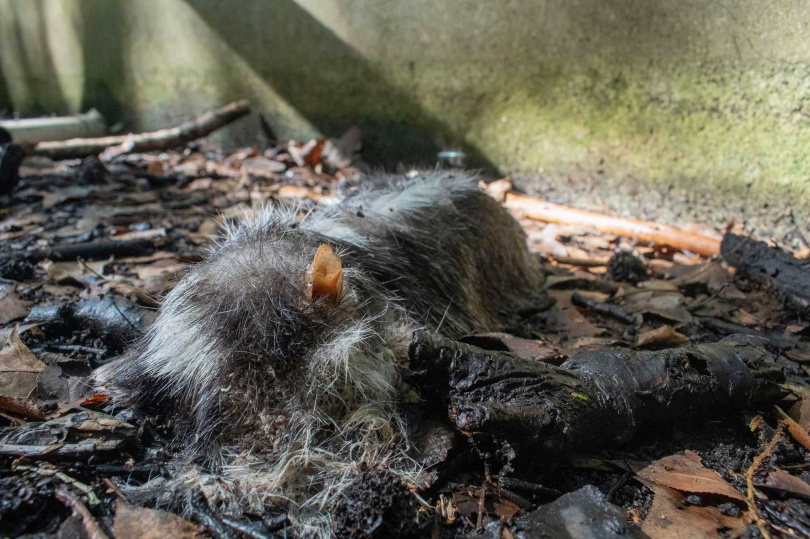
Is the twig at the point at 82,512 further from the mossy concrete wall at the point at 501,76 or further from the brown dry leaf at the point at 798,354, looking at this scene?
the mossy concrete wall at the point at 501,76

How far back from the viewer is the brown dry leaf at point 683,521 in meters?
1.68

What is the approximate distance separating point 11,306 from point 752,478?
11.2ft

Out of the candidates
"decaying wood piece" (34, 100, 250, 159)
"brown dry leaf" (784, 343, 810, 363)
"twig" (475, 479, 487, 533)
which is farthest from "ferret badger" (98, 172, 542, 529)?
"decaying wood piece" (34, 100, 250, 159)

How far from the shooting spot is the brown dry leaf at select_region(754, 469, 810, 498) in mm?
1802

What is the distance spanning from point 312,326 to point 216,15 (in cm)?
659

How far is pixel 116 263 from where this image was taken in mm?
3742

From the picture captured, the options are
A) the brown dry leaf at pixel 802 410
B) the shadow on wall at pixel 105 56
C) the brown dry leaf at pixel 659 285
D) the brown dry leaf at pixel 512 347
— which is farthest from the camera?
the shadow on wall at pixel 105 56

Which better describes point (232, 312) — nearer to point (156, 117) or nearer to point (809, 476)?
point (809, 476)

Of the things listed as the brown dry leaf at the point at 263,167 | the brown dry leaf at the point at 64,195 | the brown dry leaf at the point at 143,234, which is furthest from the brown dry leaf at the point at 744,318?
the brown dry leaf at the point at 64,195

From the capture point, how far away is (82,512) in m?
1.63

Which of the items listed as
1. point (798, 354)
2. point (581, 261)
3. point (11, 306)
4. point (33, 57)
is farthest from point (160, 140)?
point (798, 354)

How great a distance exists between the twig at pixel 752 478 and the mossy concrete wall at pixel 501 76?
285cm

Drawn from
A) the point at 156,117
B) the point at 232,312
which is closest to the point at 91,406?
the point at 232,312

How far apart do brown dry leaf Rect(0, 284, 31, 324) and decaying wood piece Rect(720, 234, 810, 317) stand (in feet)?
13.7
